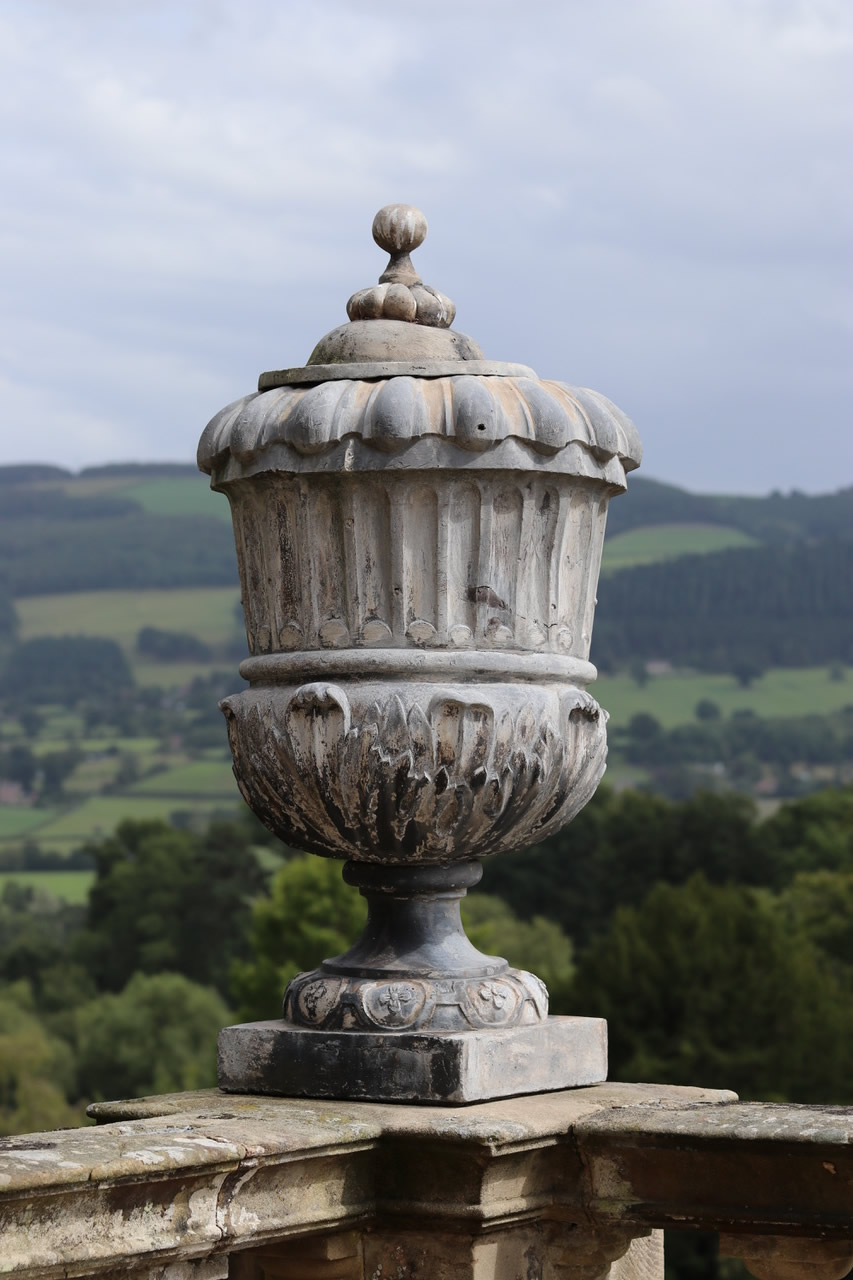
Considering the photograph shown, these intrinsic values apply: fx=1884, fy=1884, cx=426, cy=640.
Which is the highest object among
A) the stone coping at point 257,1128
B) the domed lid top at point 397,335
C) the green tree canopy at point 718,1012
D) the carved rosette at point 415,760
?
the domed lid top at point 397,335

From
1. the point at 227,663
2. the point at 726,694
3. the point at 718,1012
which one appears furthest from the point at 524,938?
the point at 227,663

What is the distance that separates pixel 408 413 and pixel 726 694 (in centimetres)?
15072

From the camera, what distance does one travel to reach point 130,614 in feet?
589

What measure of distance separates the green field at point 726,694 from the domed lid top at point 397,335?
13441cm

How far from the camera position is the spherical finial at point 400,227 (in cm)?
463

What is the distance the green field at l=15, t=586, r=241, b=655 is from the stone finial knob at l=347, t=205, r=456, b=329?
167m

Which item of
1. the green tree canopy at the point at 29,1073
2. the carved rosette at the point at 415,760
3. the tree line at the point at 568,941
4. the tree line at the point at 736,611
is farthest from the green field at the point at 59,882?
the carved rosette at the point at 415,760

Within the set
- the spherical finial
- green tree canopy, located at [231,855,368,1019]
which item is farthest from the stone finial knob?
green tree canopy, located at [231,855,368,1019]

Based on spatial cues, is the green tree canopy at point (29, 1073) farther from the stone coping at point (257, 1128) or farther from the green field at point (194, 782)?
the green field at point (194, 782)

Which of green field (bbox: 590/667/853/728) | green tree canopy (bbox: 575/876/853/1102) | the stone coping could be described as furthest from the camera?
green field (bbox: 590/667/853/728)

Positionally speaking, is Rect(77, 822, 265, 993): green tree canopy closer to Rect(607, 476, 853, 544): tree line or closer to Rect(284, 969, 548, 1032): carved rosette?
Rect(284, 969, 548, 1032): carved rosette

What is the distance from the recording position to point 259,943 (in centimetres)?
4194

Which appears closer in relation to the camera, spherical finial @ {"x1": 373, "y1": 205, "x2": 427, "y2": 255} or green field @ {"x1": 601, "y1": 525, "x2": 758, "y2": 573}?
spherical finial @ {"x1": 373, "y1": 205, "x2": 427, "y2": 255}

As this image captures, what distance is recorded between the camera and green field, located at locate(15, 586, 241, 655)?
175 meters
